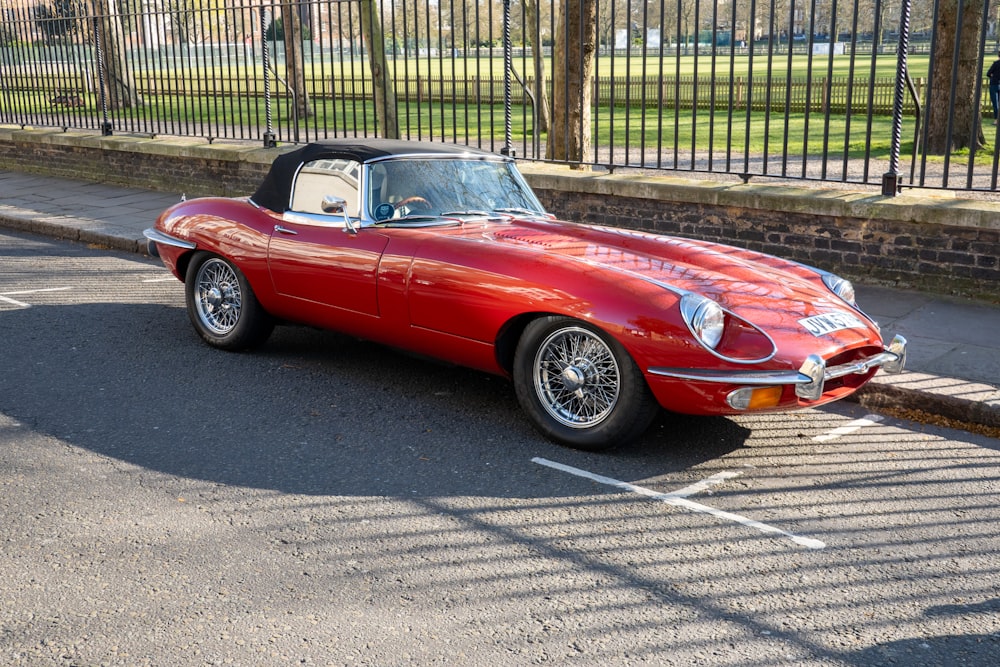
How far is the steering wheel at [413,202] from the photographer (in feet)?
20.2

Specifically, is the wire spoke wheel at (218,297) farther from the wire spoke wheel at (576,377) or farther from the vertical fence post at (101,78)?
the vertical fence post at (101,78)

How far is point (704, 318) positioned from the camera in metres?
4.81

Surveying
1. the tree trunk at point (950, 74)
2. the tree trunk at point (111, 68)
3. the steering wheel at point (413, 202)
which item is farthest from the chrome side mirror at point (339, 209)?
the tree trunk at point (950, 74)

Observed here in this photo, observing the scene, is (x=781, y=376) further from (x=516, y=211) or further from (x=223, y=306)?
(x=223, y=306)

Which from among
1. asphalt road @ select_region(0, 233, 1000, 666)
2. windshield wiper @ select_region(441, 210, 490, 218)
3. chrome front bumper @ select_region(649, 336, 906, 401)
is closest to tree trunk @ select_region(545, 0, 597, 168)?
windshield wiper @ select_region(441, 210, 490, 218)

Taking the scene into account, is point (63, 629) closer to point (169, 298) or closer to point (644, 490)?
point (644, 490)

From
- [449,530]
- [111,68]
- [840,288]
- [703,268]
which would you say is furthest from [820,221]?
[111,68]

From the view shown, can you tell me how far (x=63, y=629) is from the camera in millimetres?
3408

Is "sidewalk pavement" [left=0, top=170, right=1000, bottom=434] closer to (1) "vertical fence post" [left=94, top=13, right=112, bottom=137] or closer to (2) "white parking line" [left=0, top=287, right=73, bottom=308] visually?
(2) "white parking line" [left=0, top=287, right=73, bottom=308]

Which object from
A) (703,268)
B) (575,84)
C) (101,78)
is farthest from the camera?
(101,78)

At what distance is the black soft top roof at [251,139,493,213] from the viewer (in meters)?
6.32

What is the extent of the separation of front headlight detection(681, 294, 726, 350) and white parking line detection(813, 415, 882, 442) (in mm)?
1081

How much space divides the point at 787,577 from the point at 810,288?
2.10 meters

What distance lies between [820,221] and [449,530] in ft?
18.1
